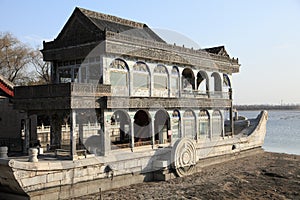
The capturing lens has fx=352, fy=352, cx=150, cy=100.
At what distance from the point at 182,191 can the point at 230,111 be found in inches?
481

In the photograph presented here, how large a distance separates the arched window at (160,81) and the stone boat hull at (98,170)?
3.32m

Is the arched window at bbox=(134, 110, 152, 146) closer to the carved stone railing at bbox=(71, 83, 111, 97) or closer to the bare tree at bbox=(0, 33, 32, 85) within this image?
the carved stone railing at bbox=(71, 83, 111, 97)

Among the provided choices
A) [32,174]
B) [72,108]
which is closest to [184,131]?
[72,108]

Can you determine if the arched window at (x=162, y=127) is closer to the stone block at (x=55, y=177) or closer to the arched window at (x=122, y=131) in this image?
the arched window at (x=122, y=131)

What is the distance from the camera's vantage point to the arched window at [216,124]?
83.7ft

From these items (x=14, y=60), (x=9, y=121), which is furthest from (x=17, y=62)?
(x=9, y=121)

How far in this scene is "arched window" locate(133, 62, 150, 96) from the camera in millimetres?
19281

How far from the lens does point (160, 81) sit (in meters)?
21.2

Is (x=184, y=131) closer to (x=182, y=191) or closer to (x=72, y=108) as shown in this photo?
(x=182, y=191)

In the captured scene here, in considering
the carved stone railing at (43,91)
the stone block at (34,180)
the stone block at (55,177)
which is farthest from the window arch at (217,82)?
the stone block at (34,180)

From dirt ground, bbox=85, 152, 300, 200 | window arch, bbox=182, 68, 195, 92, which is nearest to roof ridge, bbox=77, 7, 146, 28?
window arch, bbox=182, 68, 195, 92

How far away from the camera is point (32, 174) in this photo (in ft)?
45.6

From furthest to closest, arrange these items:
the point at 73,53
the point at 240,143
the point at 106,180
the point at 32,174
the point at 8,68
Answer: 1. the point at 8,68
2. the point at 240,143
3. the point at 73,53
4. the point at 106,180
5. the point at 32,174

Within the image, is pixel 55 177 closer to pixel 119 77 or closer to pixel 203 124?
pixel 119 77
